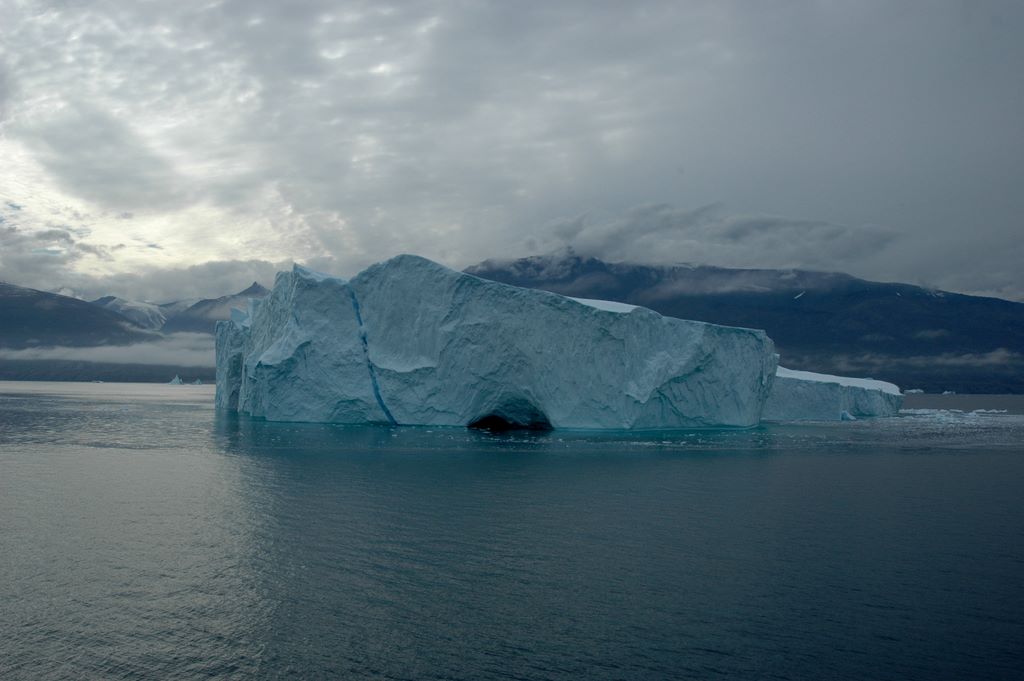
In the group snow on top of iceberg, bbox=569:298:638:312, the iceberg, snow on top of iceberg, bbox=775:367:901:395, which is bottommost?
the iceberg

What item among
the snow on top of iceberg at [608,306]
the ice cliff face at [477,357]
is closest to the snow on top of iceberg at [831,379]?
the ice cliff face at [477,357]

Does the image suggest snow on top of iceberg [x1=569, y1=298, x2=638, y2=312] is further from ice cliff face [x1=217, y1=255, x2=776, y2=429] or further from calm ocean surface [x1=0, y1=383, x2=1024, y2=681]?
calm ocean surface [x1=0, y1=383, x2=1024, y2=681]

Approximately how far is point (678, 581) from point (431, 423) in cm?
1562

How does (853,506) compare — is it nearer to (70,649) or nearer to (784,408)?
(70,649)

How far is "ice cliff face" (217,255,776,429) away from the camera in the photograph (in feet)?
67.3

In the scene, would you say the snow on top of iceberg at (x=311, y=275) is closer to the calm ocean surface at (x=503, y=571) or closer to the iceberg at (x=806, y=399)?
the calm ocean surface at (x=503, y=571)

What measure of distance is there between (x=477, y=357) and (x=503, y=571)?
45.0 feet

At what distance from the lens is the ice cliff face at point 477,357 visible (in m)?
20.5

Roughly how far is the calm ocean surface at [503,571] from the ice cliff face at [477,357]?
673 cm

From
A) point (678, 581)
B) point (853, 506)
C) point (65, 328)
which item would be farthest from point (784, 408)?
point (65, 328)

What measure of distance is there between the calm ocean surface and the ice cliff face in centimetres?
673

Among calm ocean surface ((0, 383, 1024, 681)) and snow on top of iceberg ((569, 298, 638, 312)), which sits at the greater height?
snow on top of iceberg ((569, 298, 638, 312))

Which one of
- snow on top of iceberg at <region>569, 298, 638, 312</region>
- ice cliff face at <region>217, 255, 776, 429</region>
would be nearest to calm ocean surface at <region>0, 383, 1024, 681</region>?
ice cliff face at <region>217, 255, 776, 429</region>

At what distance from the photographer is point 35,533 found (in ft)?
26.2
